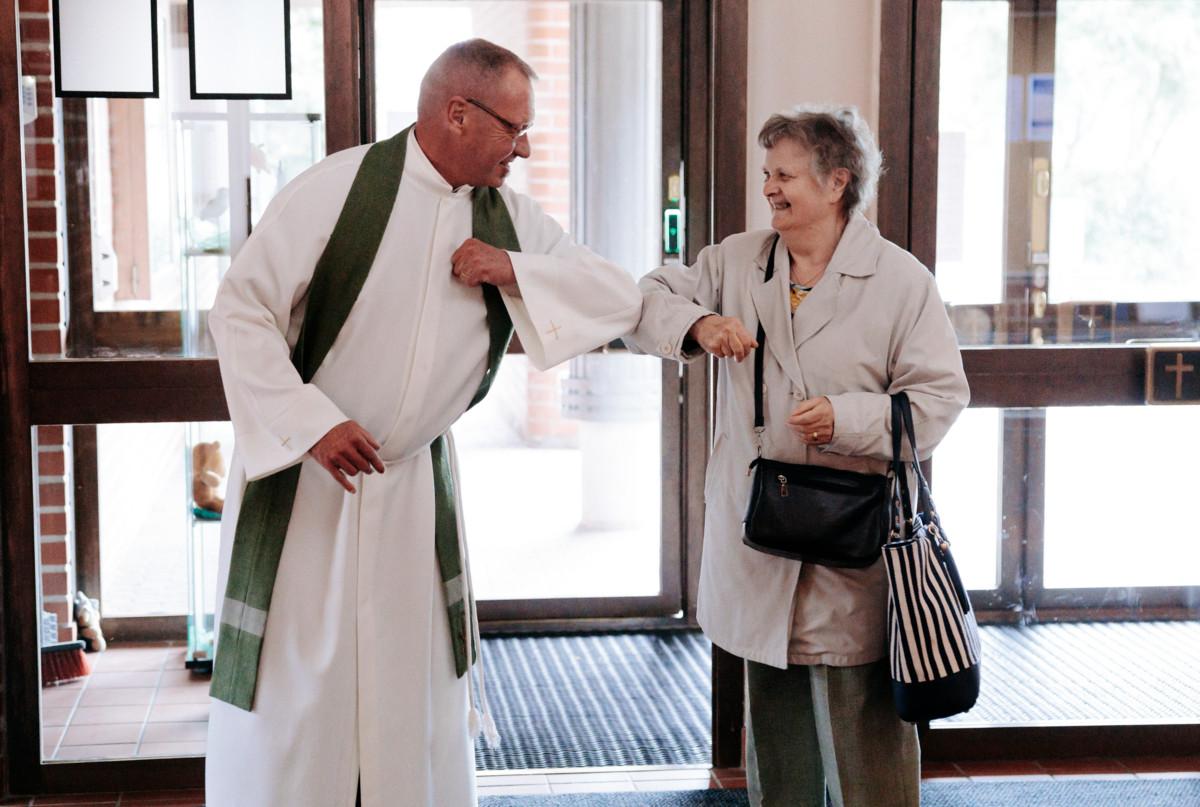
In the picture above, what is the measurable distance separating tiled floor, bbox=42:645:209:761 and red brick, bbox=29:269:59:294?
88cm

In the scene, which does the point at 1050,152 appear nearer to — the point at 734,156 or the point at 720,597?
the point at 734,156

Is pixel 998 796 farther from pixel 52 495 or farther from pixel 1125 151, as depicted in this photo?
pixel 52 495

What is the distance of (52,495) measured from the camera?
120 inches

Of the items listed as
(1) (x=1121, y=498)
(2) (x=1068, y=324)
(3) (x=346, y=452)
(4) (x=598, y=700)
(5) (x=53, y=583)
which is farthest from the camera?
(4) (x=598, y=700)

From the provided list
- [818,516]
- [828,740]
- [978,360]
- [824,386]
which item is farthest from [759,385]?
[978,360]

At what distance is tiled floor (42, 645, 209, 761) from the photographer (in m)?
3.11

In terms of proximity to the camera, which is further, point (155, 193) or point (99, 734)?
point (99, 734)

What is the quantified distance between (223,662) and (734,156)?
1589 millimetres

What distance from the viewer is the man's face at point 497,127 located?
2.12 m

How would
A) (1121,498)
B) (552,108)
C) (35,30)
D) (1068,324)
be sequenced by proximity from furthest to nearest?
(552,108), (1121,498), (1068,324), (35,30)

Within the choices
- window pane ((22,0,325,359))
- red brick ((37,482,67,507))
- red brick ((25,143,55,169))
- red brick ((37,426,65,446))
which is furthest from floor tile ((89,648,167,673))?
red brick ((25,143,55,169))

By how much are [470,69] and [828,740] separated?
1.29 metres

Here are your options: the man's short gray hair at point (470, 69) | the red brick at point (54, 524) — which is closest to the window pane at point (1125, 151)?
the man's short gray hair at point (470, 69)

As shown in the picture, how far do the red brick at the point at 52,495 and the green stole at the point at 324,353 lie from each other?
3.31 ft
